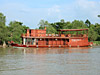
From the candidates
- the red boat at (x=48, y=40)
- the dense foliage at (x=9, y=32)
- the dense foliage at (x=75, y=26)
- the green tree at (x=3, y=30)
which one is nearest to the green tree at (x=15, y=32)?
the dense foliage at (x=9, y=32)

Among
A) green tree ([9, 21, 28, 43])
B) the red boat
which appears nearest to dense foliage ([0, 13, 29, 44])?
green tree ([9, 21, 28, 43])

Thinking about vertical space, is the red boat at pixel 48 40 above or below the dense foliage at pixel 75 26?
below

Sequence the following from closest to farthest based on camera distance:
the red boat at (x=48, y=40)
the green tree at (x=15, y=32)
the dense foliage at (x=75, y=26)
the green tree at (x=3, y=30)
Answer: the red boat at (x=48, y=40), the green tree at (x=3, y=30), the green tree at (x=15, y=32), the dense foliage at (x=75, y=26)

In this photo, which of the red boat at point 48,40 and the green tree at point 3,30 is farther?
the green tree at point 3,30

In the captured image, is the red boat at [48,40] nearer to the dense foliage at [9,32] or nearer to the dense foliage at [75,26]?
the dense foliage at [9,32]

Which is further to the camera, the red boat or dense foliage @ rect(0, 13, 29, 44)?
dense foliage @ rect(0, 13, 29, 44)

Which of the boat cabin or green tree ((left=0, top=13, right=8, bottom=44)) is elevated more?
green tree ((left=0, top=13, right=8, bottom=44))

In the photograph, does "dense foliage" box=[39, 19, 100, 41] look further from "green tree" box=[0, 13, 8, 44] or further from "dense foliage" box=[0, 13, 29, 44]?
"green tree" box=[0, 13, 8, 44]

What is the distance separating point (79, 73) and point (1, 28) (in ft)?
131

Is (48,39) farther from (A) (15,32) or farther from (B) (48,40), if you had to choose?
(A) (15,32)

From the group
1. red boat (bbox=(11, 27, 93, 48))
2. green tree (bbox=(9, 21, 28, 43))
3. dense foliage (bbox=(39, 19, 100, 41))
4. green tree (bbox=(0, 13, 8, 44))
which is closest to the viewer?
red boat (bbox=(11, 27, 93, 48))

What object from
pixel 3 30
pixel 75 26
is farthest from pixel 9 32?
pixel 75 26

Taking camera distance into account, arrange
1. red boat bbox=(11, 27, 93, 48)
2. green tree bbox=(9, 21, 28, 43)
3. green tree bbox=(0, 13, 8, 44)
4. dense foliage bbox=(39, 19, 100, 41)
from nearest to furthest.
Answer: red boat bbox=(11, 27, 93, 48), green tree bbox=(0, 13, 8, 44), green tree bbox=(9, 21, 28, 43), dense foliage bbox=(39, 19, 100, 41)

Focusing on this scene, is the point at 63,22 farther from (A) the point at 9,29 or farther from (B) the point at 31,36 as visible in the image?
(B) the point at 31,36
